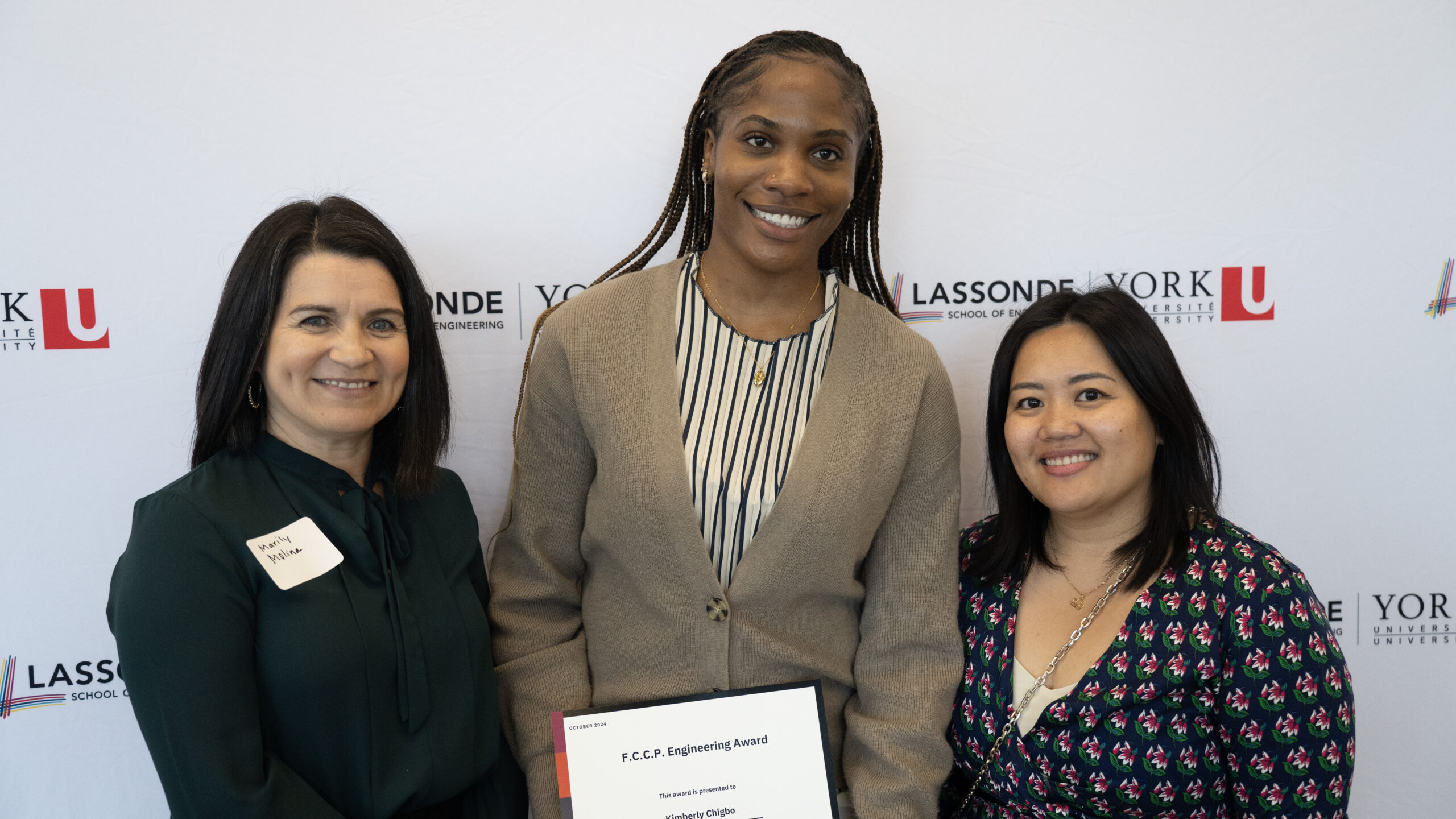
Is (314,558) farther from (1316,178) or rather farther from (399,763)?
(1316,178)

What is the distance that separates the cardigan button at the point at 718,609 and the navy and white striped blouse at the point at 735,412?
5cm

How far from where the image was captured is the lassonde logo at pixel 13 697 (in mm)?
1944

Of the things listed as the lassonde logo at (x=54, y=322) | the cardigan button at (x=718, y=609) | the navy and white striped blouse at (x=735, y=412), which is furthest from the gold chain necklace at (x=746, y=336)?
the lassonde logo at (x=54, y=322)

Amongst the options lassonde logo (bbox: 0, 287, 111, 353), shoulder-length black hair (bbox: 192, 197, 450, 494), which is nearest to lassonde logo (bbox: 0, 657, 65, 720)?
lassonde logo (bbox: 0, 287, 111, 353)

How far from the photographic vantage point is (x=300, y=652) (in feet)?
3.95

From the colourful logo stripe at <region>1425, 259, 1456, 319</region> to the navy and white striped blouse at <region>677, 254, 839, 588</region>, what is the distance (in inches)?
61.2

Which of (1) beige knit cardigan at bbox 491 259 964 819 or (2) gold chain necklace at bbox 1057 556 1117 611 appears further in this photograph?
(2) gold chain necklace at bbox 1057 556 1117 611

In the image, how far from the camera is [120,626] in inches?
44.4

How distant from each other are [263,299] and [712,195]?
0.87 m

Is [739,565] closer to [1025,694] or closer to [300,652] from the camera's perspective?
[1025,694]

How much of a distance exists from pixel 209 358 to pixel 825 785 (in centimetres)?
117

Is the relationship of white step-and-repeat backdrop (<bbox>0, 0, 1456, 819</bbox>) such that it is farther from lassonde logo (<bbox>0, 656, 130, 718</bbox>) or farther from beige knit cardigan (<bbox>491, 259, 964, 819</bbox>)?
beige knit cardigan (<bbox>491, 259, 964, 819</bbox>)

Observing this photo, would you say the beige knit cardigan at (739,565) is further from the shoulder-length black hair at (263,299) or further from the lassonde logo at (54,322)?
the lassonde logo at (54,322)

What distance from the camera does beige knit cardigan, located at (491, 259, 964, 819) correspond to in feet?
4.72
